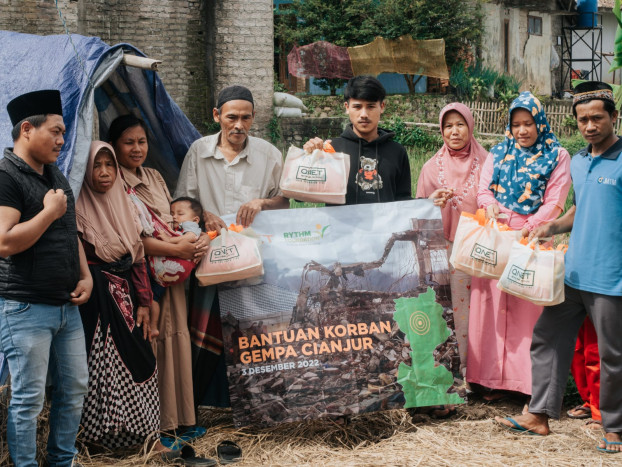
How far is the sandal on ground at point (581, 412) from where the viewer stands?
4.23 metres

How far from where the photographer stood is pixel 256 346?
3812 millimetres

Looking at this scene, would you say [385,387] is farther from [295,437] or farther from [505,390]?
[505,390]

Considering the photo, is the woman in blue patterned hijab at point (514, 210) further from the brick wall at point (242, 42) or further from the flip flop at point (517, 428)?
the brick wall at point (242, 42)

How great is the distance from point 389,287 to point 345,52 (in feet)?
45.6

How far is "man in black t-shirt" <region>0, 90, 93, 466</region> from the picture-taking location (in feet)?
9.55

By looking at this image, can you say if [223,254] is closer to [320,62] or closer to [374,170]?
[374,170]

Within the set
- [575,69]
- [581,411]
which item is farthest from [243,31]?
[575,69]

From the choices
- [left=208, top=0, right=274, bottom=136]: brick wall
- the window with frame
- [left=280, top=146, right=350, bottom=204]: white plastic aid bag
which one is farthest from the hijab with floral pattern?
the window with frame

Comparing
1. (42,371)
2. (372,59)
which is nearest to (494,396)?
(42,371)

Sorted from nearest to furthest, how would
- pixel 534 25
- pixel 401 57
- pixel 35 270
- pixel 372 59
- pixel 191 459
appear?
pixel 35 270 → pixel 191 459 → pixel 372 59 → pixel 401 57 → pixel 534 25

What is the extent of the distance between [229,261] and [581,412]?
237 cm

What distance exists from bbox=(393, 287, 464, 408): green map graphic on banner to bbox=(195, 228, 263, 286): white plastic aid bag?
864 millimetres

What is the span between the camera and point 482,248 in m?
3.84

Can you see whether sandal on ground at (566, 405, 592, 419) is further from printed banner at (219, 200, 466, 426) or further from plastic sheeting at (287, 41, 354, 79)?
plastic sheeting at (287, 41, 354, 79)
